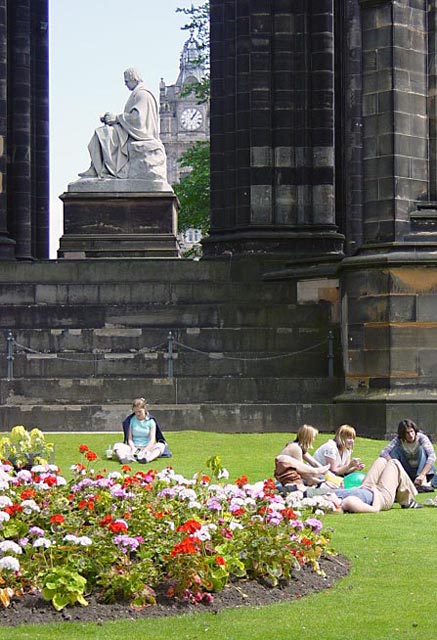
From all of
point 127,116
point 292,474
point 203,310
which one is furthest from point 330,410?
point 127,116

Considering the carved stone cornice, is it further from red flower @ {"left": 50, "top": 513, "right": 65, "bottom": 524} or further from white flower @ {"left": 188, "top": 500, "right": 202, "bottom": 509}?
red flower @ {"left": 50, "top": 513, "right": 65, "bottom": 524}

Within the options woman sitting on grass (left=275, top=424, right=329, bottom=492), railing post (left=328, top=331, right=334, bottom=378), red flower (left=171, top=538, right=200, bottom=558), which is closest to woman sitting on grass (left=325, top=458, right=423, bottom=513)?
woman sitting on grass (left=275, top=424, right=329, bottom=492)

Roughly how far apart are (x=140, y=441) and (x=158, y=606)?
10.8 meters

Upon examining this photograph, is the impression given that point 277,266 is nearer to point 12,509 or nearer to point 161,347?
point 161,347

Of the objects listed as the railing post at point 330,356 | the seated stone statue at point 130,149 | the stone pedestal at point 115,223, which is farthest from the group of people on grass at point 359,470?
the seated stone statue at point 130,149

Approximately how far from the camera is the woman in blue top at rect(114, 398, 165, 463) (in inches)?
882

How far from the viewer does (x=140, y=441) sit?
22.8m

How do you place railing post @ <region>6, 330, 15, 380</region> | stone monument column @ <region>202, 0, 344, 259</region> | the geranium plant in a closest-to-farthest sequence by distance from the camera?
the geranium plant
railing post @ <region>6, 330, 15, 380</region>
stone monument column @ <region>202, 0, 344, 259</region>

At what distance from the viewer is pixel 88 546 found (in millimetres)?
12383

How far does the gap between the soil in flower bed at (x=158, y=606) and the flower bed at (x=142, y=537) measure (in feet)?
0.24

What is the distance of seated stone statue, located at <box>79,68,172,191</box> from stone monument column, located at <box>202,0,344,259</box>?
1.87 m

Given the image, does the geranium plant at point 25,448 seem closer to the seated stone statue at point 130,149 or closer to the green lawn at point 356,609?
the green lawn at point 356,609

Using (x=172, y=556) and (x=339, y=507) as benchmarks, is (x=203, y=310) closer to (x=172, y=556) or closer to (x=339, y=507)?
(x=339, y=507)

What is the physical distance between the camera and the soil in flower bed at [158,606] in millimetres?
11727
